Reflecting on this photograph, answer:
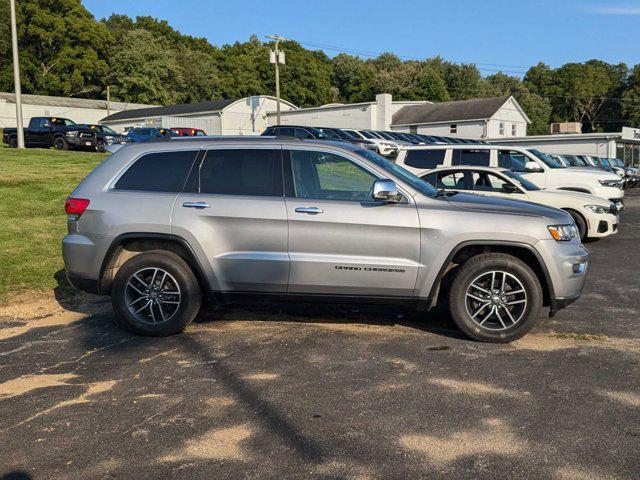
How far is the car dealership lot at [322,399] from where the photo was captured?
3.62 metres

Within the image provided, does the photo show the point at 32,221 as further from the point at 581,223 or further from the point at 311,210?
the point at 581,223

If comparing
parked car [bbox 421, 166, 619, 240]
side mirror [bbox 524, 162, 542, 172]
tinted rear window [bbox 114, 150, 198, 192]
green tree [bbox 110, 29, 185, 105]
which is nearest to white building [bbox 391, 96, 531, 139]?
green tree [bbox 110, 29, 185, 105]

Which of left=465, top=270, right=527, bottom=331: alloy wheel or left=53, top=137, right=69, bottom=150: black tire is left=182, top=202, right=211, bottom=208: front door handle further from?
left=53, top=137, right=69, bottom=150: black tire

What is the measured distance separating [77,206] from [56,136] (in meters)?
27.1

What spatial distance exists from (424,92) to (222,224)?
78.1 m

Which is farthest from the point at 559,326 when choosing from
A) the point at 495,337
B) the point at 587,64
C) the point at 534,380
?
the point at 587,64

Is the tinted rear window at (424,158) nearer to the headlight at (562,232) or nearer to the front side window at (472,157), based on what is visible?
the front side window at (472,157)

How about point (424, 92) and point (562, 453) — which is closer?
point (562, 453)

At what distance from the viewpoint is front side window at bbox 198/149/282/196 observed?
6141mm

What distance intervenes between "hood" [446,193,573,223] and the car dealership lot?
1.17 metres

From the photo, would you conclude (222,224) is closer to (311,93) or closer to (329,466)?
(329,466)

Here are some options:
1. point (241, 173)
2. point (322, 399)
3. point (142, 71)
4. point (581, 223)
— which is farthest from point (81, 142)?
point (142, 71)

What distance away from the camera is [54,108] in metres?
58.8

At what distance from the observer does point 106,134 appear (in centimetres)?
3216
